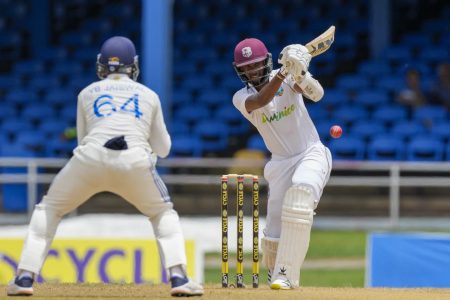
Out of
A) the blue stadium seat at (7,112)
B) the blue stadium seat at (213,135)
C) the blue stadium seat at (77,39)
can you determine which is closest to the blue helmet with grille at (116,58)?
the blue stadium seat at (213,135)

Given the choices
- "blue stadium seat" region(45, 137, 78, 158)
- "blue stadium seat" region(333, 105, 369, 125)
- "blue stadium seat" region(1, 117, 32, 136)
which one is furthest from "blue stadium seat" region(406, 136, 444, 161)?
"blue stadium seat" region(1, 117, 32, 136)

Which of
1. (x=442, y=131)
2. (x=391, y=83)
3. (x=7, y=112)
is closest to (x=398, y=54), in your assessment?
(x=391, y=83)

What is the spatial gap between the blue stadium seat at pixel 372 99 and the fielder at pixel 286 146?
35.8 feet

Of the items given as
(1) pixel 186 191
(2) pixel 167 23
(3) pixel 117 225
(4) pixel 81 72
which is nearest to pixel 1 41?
(4) pixel 81 72

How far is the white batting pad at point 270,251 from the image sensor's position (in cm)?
906

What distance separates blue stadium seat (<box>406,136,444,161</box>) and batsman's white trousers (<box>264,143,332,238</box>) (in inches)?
372

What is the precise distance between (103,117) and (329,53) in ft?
48.9

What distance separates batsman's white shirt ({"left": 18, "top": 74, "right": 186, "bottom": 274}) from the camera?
7.36m

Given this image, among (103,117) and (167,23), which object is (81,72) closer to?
(167,23)

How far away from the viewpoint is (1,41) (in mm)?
24672

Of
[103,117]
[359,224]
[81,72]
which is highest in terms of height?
[81,72]

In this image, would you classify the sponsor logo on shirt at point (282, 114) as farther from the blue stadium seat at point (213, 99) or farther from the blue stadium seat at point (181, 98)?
the blue stadium seat at point (181, 98)

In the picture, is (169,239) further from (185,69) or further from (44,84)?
(44,84)

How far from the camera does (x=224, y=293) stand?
8.30m
